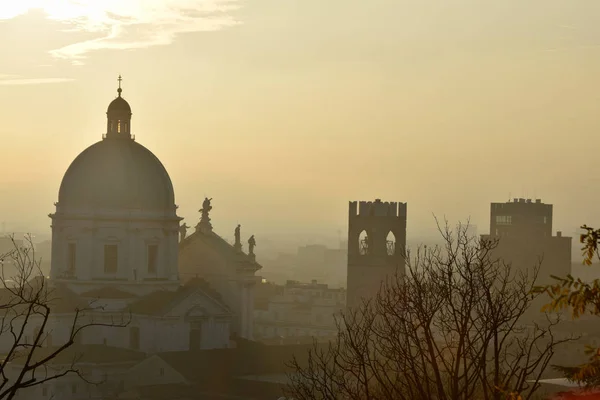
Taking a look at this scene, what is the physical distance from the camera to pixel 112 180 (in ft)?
213

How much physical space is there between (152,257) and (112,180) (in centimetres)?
404

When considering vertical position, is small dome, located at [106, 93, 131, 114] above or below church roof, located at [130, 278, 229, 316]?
above

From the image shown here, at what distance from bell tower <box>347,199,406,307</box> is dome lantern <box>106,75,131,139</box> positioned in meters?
19.1

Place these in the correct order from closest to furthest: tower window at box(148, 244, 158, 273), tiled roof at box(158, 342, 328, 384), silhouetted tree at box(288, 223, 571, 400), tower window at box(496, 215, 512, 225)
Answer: silhouetted tree at box(288, 223, 571, 400) → tiled roof at box(158, 342, 328, 384) → tower window at box(148, 244, 158, 273) → tower window at box(496, 215, 512, 225)

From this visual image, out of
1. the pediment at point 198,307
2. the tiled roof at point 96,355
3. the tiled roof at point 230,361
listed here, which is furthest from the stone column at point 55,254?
the tiled roof at point 230,361

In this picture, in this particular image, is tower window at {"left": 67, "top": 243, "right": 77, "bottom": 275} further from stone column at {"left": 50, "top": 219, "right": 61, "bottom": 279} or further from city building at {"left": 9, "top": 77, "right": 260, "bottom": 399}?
stone column at {"left": 50, "top": 219, "right": 61, "bottom": 279}

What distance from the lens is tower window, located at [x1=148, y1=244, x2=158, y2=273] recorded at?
216 feet

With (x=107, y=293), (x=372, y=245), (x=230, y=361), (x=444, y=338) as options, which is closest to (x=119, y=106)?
(x=107, y=293)

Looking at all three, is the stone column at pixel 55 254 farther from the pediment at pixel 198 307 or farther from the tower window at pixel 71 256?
the pediment at pixel 198 307

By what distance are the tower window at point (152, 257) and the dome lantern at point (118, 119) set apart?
5218 millimetres

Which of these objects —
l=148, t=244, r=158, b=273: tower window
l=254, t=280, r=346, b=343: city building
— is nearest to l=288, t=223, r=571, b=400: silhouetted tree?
l=148, t=244, r=158, b=273: tower window

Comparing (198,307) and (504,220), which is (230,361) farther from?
(504,220)

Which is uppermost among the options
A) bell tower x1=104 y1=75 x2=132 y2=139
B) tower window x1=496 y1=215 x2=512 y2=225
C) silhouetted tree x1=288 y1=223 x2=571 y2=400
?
bell tower x1=104 y1=75 x2=132 y2=139

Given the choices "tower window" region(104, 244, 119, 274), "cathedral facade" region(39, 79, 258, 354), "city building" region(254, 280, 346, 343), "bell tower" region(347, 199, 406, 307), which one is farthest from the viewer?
"city building" region(254, 280, 346, 343)
